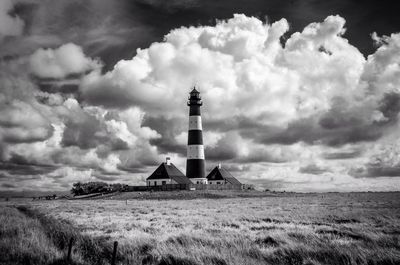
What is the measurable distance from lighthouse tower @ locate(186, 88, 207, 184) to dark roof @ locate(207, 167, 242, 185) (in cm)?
1561

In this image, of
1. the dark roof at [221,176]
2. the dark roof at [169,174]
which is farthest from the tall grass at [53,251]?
the dark roof at [221,176]

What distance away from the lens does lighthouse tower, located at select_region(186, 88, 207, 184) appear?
227ft

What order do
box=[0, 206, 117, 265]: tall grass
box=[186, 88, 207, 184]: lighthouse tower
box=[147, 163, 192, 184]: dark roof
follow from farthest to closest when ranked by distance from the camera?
box=[147, 163, 192, 184]: dark roof, box=[186, 88, 207, 184]: lighthouse tower, box=[0, 206, 117, 265]: tall grass

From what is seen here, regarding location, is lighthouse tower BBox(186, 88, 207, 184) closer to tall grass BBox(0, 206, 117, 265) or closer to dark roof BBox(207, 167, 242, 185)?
dark roof BBox(207, 167, 242, 185)

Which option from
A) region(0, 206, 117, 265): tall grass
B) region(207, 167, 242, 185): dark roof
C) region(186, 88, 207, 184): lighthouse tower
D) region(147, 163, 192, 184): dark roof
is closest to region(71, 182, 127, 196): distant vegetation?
region(147, 163, 192, 184): dark roof

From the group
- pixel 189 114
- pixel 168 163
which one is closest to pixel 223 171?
pixel 168 163

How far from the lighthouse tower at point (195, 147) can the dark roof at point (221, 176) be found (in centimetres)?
1561

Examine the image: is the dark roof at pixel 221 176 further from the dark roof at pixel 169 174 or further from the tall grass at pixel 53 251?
the tall grass at pixel 53 251

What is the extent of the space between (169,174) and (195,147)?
31.4 feet

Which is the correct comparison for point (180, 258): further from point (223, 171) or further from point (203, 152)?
point (223, 171)

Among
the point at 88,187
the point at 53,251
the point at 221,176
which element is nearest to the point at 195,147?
the point at 221,176

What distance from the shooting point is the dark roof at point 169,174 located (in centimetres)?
7438

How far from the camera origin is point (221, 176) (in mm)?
86750

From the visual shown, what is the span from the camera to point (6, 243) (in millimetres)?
15555
